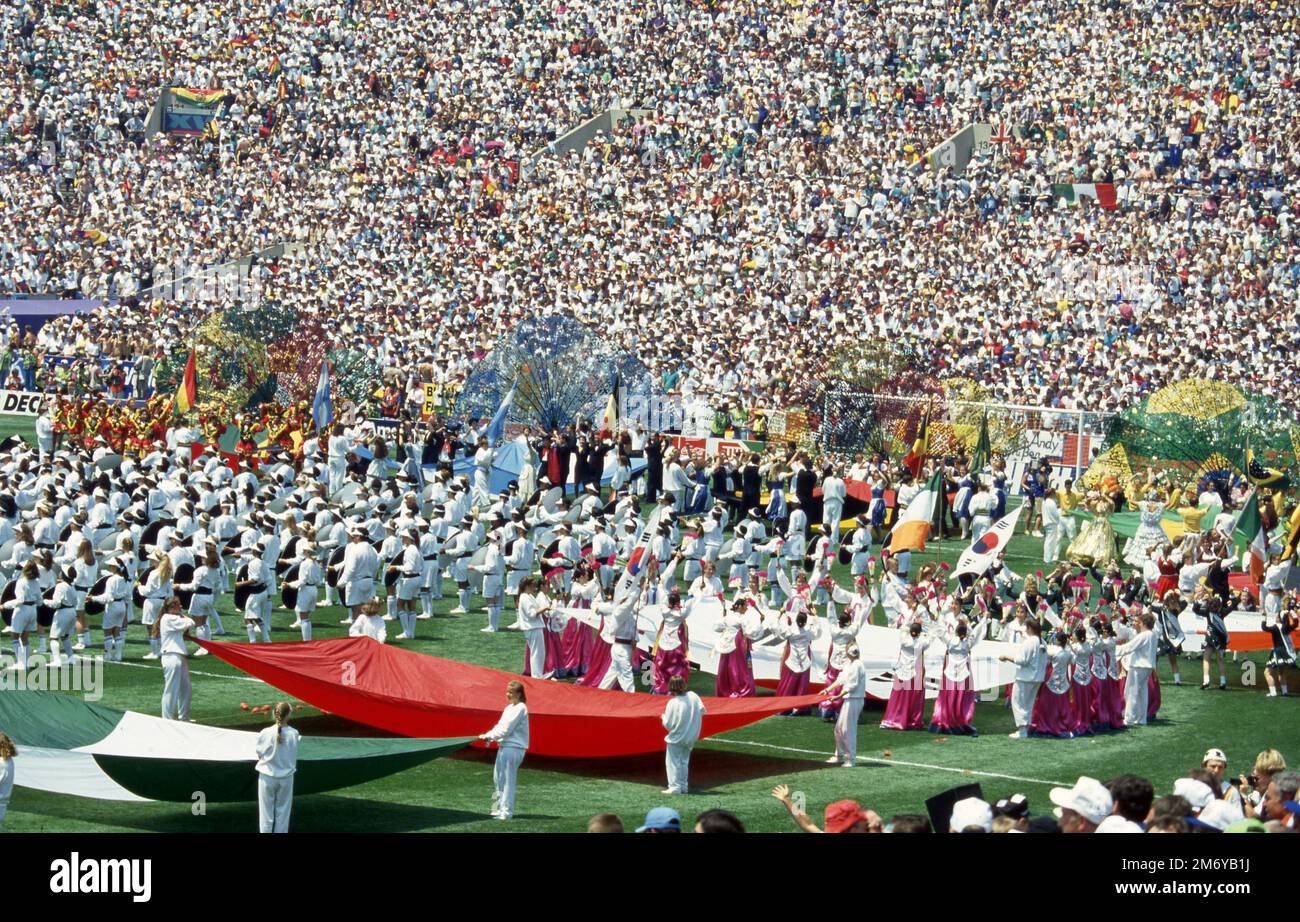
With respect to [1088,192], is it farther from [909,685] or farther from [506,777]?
[506,777]

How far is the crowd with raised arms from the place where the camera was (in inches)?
1681

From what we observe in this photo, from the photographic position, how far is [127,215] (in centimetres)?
5325

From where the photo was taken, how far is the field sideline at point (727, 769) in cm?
1659

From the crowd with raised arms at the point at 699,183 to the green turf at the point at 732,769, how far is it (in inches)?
690

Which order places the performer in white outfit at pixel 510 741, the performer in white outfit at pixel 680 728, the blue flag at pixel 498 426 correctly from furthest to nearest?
1. the blue flag at pixel 498 426
2. the performer in white outfit at pixel 680 728
3. the performer in white outfit at pixel 510 741

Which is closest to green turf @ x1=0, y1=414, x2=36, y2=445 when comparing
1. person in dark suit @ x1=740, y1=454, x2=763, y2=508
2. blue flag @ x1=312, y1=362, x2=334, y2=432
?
blue flag @ x1=312, y1=362, x2=334, y2=432

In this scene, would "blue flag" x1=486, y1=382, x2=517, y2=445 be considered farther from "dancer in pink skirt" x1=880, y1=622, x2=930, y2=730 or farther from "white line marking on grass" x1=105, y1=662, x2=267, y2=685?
"dancer in pink skirt" x1=880, y1=622, x2=930, y2=730

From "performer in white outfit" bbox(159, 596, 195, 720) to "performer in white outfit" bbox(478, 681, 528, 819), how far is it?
13.8ft

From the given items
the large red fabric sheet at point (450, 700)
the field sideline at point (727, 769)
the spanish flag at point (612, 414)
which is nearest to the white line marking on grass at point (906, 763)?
the field sideline at point (727, 769)

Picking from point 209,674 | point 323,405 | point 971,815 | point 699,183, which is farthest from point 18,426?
point 971,815

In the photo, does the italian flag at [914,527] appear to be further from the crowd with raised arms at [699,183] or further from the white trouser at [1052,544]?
the crowd with raised arms at [699,183]

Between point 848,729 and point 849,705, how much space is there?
9.9 inches

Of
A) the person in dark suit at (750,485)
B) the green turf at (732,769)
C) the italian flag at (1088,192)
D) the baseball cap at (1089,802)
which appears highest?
the italian flag at (1088,192)

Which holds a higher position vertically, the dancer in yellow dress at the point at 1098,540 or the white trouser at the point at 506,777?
the dancer in yellow dress at the point at 1098,540
